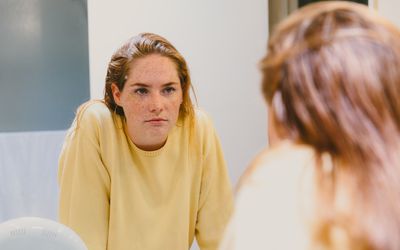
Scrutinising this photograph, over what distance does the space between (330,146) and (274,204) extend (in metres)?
0.07

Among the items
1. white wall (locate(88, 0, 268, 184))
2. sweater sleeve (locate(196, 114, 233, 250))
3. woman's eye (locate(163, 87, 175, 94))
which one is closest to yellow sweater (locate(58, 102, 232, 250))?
sweater sleeve (locate(196, 114, 233, 250))

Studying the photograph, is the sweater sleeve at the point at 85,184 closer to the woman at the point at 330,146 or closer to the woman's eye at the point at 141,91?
the woman's eye at the point at 141,91

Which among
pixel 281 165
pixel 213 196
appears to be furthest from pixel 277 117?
pixel 213 196

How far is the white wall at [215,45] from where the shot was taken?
5.51 feet

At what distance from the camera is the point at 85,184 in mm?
1244

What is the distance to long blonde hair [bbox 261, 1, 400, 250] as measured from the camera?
46 centimetres

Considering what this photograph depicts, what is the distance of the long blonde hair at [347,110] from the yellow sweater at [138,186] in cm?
81

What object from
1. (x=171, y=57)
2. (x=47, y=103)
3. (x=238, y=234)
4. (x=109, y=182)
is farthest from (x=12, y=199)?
(x=238, y=234)

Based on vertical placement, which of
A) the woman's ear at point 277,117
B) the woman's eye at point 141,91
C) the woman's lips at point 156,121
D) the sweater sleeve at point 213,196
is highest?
the woman's ear at point 277,117

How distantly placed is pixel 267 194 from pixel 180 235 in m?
0.85

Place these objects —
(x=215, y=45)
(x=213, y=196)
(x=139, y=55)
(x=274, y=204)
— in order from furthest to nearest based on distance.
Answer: (x=215, y=45) < (x=213, y=196) < (x=139, y=55) < (x=274, y=204)

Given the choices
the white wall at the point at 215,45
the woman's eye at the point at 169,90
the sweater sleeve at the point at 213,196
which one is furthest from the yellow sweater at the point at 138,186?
the white wall at the point at 215,45

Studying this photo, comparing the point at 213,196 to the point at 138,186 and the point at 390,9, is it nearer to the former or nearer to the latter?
the point at 138,186

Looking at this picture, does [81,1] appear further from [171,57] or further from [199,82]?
[171,57]
